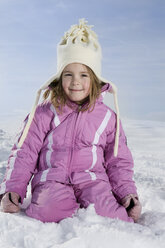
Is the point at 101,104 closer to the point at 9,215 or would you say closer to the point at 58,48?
the point at 58,48

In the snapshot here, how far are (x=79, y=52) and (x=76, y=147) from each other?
0.55m

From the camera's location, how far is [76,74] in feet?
5.75

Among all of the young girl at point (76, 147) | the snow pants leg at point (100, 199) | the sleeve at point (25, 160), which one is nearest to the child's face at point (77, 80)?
the young girl at point (76, 147)

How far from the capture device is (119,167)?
1.85 metres

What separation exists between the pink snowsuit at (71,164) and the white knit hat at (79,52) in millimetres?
76

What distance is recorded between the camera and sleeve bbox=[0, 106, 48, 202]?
166cm

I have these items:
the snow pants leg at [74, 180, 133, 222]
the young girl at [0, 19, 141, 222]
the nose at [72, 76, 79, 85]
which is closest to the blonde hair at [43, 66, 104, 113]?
the young girl at [0, 19, 141, 222]

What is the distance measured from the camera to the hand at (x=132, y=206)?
1681mm

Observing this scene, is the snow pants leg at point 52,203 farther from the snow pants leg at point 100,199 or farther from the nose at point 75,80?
the nose at point 75,80

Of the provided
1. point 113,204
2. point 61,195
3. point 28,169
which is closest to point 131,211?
point 113,204

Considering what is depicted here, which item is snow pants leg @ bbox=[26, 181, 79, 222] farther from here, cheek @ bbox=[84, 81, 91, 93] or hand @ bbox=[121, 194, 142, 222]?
cheek @ bbox=[84, 81, 91, 93]

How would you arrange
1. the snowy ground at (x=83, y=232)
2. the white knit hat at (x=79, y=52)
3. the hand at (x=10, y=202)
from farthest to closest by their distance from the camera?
the white knit hat at (x=79, y=52)
the hand at (x=10, y=202)
the snowy ground at (x=83, y=232)

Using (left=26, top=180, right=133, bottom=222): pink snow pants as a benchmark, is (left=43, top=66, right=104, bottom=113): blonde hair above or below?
above

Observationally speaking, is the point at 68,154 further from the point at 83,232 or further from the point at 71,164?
the point at 83,232
